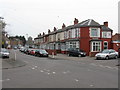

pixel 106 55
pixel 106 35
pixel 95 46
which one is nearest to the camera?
pixel 106 55

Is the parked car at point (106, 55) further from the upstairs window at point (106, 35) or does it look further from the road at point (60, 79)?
the road at point (60, 79)

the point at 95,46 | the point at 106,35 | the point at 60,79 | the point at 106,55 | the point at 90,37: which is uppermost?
the point at 106,35

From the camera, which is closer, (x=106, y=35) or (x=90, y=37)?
(x=90, y=37)

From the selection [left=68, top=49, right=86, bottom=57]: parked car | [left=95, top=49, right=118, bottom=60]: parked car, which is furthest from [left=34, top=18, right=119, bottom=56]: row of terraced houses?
[left=95, top=49, right=118, bottom=60]: parked car

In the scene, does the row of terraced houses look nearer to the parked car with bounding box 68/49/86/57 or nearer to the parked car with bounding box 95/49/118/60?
the parked car with bounding box 68/49/86/57

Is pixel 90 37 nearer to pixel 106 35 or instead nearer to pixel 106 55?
pixel 106 35

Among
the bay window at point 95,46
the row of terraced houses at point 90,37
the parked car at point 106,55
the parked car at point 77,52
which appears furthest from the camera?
the row of terraced houses at point 90,37

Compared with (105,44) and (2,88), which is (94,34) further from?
(2,88)

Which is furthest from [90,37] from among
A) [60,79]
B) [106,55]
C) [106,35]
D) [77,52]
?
[60,79]

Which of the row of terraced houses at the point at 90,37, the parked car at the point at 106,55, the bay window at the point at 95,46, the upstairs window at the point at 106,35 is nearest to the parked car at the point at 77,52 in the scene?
the row of terraced houses at the point at 90,37

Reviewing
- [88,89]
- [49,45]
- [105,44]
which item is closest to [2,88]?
[88,89]

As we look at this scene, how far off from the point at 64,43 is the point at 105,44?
11083 mm

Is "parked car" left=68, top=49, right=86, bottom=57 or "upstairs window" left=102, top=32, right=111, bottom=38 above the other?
"upstairs window" left=102, top=32, right=111, bottom=38

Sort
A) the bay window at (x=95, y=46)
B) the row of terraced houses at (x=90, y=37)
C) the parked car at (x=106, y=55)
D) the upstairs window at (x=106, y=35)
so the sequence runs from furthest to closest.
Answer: the upstairs window at (x=106, y=35) → the row of terraced houses at (x=90, y=37) → the bay window at (x=95, y=46) → the parked car at (x=106, y=55)
